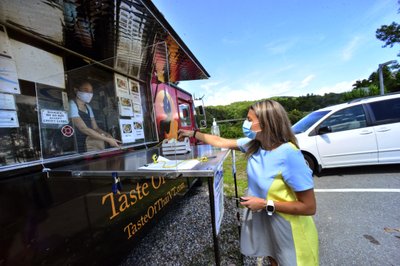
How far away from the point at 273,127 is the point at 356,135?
13.7 feet

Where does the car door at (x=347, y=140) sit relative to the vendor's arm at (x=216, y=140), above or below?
below

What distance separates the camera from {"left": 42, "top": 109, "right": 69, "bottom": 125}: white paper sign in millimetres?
1640

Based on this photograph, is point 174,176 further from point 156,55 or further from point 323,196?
point 323,196

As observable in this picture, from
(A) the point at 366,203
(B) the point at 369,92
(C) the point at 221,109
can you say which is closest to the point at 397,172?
(A) the point at 366,203

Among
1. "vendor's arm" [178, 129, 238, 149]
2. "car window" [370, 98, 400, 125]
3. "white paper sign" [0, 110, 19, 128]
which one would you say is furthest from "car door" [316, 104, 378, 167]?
"white paper sign" [0, 110, 19, 128]

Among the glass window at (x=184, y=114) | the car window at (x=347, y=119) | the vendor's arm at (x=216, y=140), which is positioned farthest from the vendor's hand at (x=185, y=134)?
the car window at (x=347, y=119)

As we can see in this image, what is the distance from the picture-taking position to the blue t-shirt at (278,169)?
119 centimetres

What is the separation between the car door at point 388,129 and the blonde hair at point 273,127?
4.32 meters

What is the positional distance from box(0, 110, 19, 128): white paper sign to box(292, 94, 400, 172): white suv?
4.85 m

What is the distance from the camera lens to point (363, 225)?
2627mm

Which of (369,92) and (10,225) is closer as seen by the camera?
(10,225)

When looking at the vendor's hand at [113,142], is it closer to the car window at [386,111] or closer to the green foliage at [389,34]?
the car window at [386,111]

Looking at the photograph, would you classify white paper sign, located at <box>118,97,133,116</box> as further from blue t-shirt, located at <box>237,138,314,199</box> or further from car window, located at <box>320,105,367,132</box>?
car window, located at <box>320,105,367,132</box>

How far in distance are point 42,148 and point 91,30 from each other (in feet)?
3.81
